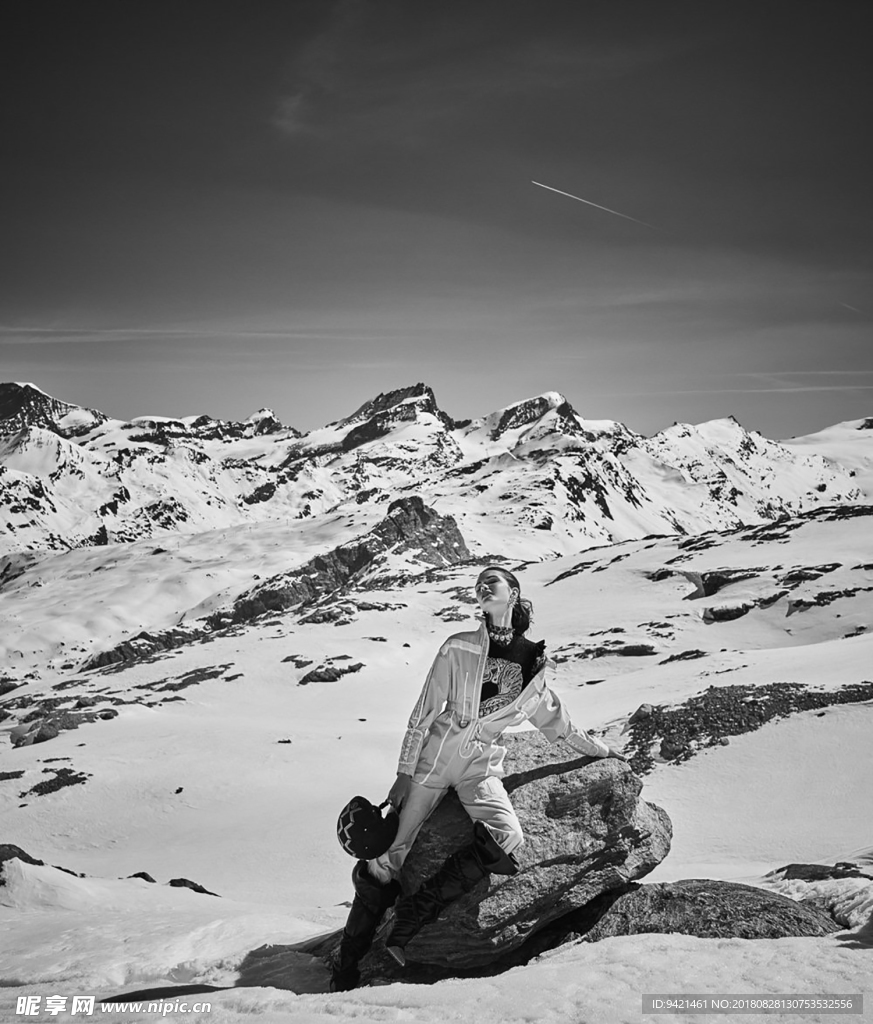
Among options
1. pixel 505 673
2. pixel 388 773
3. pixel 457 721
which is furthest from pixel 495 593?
pixel 388 773

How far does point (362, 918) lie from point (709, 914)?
8.80 ft

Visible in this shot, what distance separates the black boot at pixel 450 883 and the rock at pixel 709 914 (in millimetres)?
1219

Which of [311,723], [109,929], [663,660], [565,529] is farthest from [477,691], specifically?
[565,529]

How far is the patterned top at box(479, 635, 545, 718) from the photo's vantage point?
18.9 ft

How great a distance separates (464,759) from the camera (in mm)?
5602

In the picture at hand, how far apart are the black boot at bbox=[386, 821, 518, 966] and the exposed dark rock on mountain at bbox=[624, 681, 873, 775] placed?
1207cm

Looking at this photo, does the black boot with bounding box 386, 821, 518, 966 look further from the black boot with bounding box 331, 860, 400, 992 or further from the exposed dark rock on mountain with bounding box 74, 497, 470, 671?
the exposed dark rock on mountain with bounding box 74, 497, 470, 671

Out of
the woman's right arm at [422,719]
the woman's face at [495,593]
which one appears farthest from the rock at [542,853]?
the woman's face at [495,593]

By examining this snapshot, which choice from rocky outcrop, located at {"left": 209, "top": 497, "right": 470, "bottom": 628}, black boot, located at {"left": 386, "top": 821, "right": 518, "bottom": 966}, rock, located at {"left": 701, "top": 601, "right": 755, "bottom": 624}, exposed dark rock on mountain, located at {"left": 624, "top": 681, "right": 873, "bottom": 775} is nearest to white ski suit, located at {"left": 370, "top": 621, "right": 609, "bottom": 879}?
black boot, located at {"left": 386, "top": 821, "right": 518, "bottom": 966}

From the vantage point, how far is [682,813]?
13656 mm

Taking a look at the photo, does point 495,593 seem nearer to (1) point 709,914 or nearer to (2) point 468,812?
(2) point 468,812

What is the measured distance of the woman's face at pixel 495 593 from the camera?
19.1ft

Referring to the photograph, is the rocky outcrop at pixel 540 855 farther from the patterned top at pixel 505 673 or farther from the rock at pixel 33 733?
the rock at pixel 33 733

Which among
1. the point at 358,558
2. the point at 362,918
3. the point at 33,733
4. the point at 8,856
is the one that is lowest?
the point at 358,558
